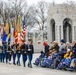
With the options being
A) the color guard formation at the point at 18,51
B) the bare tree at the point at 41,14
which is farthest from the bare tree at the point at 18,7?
the color guard formation at the point at 18,51

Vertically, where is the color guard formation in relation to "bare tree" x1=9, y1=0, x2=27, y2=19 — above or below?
below

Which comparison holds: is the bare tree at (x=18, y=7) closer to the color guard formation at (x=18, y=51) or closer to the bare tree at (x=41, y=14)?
the bare tree at (x=41, y=14)

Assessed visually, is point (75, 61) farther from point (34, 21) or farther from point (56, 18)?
point (34, 21)

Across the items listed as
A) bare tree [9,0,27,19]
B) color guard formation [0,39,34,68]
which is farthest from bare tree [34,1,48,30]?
color guard formation [0,39,34,68]

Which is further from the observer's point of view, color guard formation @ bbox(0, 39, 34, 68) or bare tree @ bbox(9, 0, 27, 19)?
bare tree @ bbox(9, 0, 27, 19)

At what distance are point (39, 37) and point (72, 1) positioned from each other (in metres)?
28.1

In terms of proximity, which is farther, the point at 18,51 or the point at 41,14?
the point at 41,14

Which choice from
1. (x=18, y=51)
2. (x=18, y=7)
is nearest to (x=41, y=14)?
(x=18, y=7)

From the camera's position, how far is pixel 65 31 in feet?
150

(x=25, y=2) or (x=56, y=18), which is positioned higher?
(x=25, y=2)

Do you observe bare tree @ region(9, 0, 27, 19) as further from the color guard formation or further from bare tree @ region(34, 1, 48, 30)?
the color guard formation

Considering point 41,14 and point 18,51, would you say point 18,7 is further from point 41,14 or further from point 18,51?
point 18,51

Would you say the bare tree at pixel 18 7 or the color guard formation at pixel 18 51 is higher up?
the bare tree at pixel 18 7

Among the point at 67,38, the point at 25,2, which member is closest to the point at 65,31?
the point at 67,38
